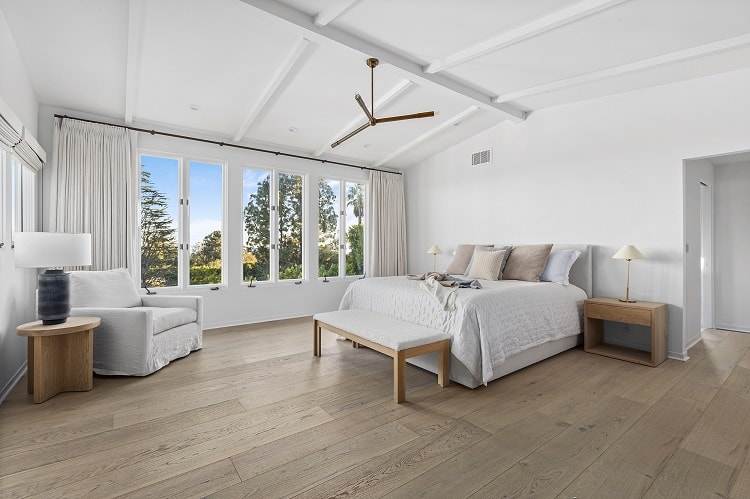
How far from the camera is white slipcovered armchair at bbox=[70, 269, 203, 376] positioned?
10.1ft

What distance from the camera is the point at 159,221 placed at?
4.64 m

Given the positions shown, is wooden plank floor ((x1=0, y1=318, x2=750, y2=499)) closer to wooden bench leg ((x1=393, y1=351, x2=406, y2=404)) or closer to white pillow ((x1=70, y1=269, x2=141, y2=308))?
wooden bench leg ((x1=393, y1=351, x2=406, y2=404))

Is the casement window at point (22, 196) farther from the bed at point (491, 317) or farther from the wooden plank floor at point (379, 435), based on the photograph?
the bed at point (491, 317)

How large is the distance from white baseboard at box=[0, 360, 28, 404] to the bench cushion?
2.31 meters

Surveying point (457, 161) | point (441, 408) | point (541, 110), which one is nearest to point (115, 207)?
point (441, 408)

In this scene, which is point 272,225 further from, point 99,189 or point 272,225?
point 99,189

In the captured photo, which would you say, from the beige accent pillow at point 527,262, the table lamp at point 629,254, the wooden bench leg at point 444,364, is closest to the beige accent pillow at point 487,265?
the beige accent pillow at point 527,262

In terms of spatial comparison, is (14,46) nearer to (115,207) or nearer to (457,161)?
(115,207)

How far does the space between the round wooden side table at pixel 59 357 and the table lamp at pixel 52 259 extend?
0.11 m

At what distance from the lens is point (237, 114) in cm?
440

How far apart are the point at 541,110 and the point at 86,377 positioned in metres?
5.50

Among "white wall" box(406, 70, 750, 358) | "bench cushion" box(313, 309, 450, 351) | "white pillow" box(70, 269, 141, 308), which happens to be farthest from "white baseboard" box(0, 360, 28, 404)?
"white wall" box(406, 70, 750, 358)

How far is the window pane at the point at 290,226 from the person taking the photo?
5598mm

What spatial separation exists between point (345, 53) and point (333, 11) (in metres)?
0.50
